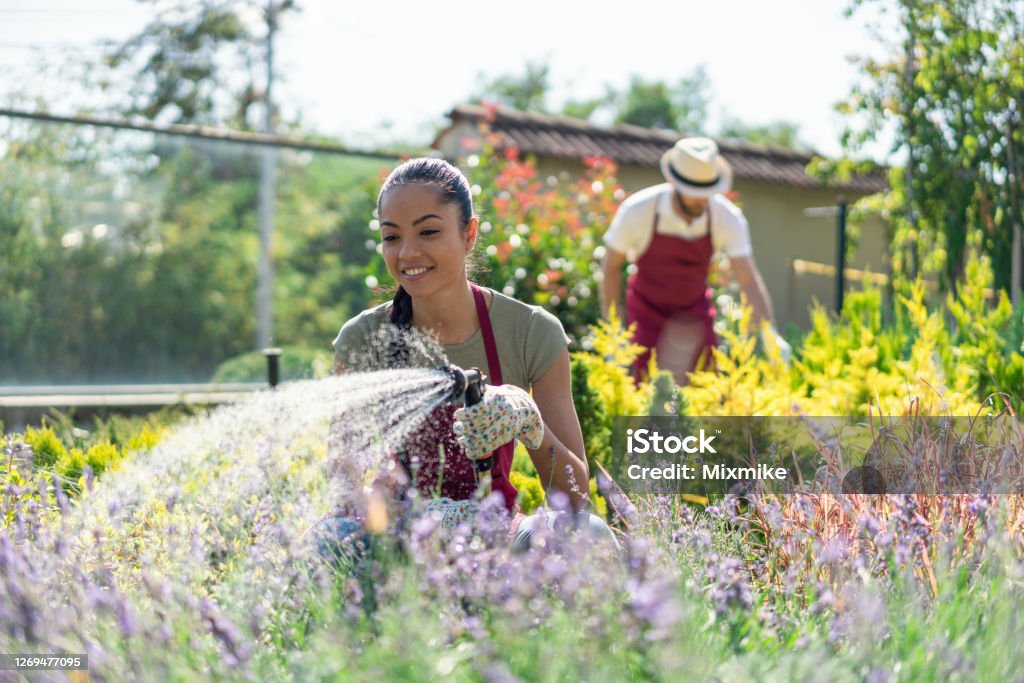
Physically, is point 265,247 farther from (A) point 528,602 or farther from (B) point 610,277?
(A) point 528,602

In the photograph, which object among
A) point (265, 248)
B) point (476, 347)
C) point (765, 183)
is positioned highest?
point (765, 183)

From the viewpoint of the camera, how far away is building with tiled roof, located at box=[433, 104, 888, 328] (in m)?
9.22

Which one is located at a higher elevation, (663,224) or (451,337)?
(663,224)

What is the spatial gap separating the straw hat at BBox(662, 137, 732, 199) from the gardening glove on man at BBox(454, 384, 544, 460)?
289 cm

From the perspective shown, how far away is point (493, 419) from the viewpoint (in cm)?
210

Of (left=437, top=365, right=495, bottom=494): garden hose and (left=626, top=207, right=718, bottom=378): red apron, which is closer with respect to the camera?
(left=437, top=365, right=495, bottom=494): garden hose

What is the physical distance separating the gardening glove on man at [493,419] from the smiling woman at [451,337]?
97mm

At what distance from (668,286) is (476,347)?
2.49 metres

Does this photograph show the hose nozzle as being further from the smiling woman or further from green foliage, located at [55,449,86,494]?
green foliage, located at [55,449,86,494]

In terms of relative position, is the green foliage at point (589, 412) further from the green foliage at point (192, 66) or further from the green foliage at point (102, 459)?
the green foliage at point (192, 66)

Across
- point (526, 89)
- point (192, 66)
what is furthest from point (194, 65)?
point (526, 89)

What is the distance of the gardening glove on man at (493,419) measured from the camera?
2.09 m

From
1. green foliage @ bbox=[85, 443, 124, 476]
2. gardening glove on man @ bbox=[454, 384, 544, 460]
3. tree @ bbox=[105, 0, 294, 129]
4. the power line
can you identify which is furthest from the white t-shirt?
tree @ bbox=[105, 0, 294, 129]

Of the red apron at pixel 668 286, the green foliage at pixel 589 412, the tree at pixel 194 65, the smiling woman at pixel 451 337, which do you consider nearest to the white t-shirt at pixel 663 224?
the red apron at pixel 668 286
